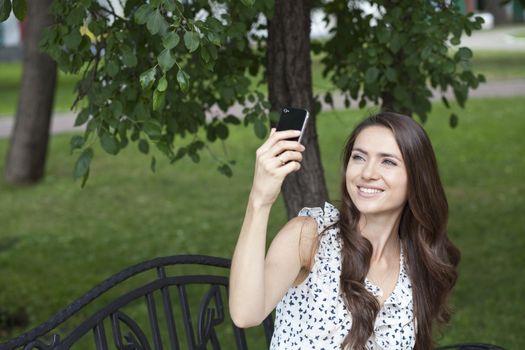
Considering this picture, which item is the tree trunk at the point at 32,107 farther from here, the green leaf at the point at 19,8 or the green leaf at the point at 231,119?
the green leaf at the point at 19,8

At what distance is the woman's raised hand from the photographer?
2371mm

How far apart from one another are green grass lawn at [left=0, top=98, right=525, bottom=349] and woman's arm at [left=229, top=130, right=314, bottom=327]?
226 cm

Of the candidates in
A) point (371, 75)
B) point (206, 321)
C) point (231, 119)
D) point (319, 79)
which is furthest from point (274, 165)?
point (319, 79)

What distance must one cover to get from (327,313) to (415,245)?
37cm

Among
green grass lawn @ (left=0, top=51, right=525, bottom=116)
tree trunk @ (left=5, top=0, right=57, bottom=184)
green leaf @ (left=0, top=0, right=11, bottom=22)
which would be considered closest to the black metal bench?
green leaf @ (left=0, top=0, right=11, bottom=22)

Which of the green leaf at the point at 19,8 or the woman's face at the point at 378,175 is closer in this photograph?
the woman's face at the point at 378,175

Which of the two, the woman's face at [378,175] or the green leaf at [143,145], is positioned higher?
the green leaf at [143,145]

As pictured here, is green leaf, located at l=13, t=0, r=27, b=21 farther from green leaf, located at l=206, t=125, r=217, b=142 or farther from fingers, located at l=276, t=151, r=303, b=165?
green leaf, located at l=206, t=125, r=217, b=142

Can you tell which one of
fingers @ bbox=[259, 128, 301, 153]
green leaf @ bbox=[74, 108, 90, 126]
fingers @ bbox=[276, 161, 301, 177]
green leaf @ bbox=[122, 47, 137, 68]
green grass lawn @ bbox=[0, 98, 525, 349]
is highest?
green leaf @ bbox=[122, 47, 137, 68]

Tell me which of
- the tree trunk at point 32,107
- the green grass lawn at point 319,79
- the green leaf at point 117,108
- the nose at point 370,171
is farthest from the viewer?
the green grass lawn at point 319,79

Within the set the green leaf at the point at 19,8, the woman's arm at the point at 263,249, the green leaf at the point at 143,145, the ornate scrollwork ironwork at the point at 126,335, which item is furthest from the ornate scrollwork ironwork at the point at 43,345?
the green leaf at the point at 143,145

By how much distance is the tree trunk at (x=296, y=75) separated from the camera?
416 centimetres

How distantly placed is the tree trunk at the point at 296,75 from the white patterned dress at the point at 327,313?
1.41 m

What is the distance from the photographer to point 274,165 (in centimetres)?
237
